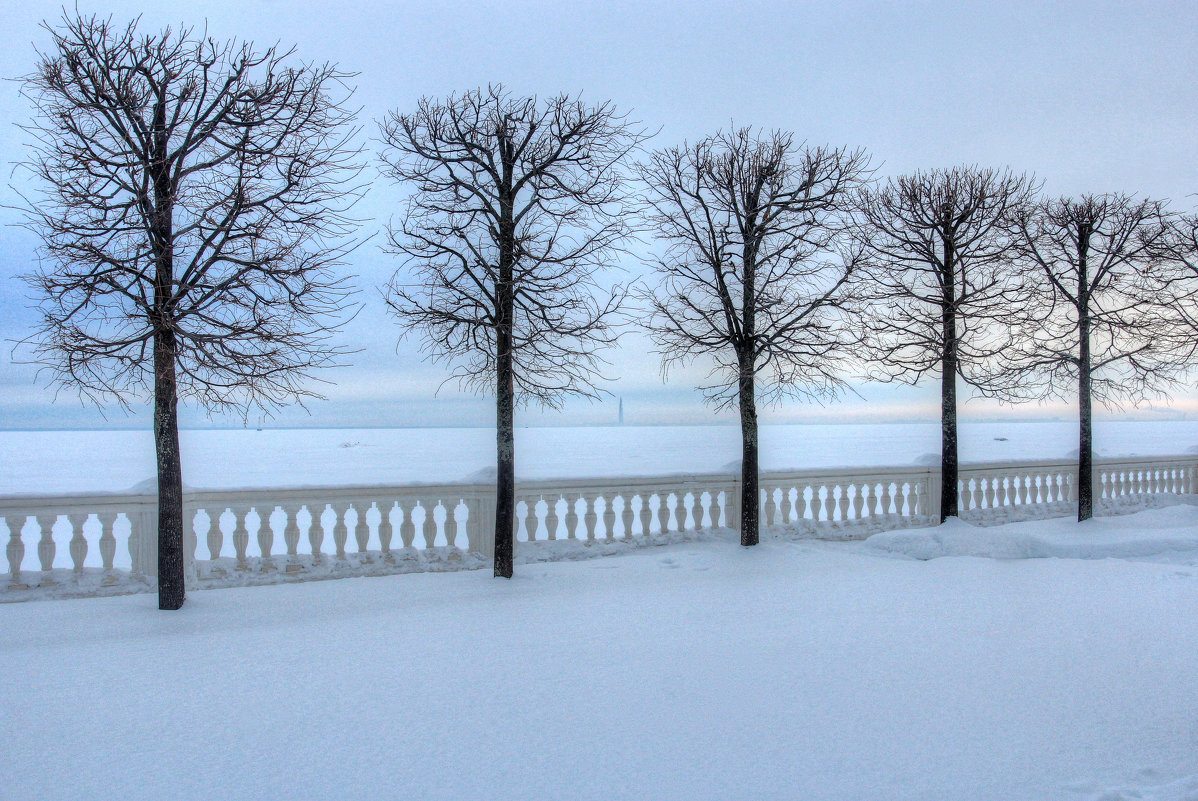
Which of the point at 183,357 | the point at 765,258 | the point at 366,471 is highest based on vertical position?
the point at 765,258

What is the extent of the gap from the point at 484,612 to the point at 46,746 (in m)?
3.60

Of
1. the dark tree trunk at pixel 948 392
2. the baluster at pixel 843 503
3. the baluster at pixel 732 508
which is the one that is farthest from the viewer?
the dark tree trunk at pixel 948 392

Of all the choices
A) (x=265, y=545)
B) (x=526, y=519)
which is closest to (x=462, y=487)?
(x=526, y=519)

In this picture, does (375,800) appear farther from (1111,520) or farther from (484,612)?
(1111,520)

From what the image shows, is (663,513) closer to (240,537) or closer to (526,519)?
(526,519)

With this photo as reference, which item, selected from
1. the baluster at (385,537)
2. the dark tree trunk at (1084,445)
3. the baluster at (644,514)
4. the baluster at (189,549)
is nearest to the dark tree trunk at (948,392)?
the dark tree trunk at (1084,445)

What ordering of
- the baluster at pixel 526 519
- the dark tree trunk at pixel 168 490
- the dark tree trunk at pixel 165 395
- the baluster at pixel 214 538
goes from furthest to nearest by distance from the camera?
the baluster at pixel 526 519 → the baluster at pixel 214 538 → the dark tree trunk at pixel 168 490 → the dark tree trunk at pixel 165 395

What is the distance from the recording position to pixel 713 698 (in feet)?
15.1

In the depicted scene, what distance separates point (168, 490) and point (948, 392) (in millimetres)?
11955

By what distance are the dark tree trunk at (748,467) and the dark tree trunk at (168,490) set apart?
7.22 m

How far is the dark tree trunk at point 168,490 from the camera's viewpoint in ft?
23.4

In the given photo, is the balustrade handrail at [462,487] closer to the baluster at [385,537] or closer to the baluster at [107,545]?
the baluster at [107,545]

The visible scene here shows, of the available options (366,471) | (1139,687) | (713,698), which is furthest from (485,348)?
(366,471)

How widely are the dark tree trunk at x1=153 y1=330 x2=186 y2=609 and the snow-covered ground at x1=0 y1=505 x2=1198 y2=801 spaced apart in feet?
0.94
